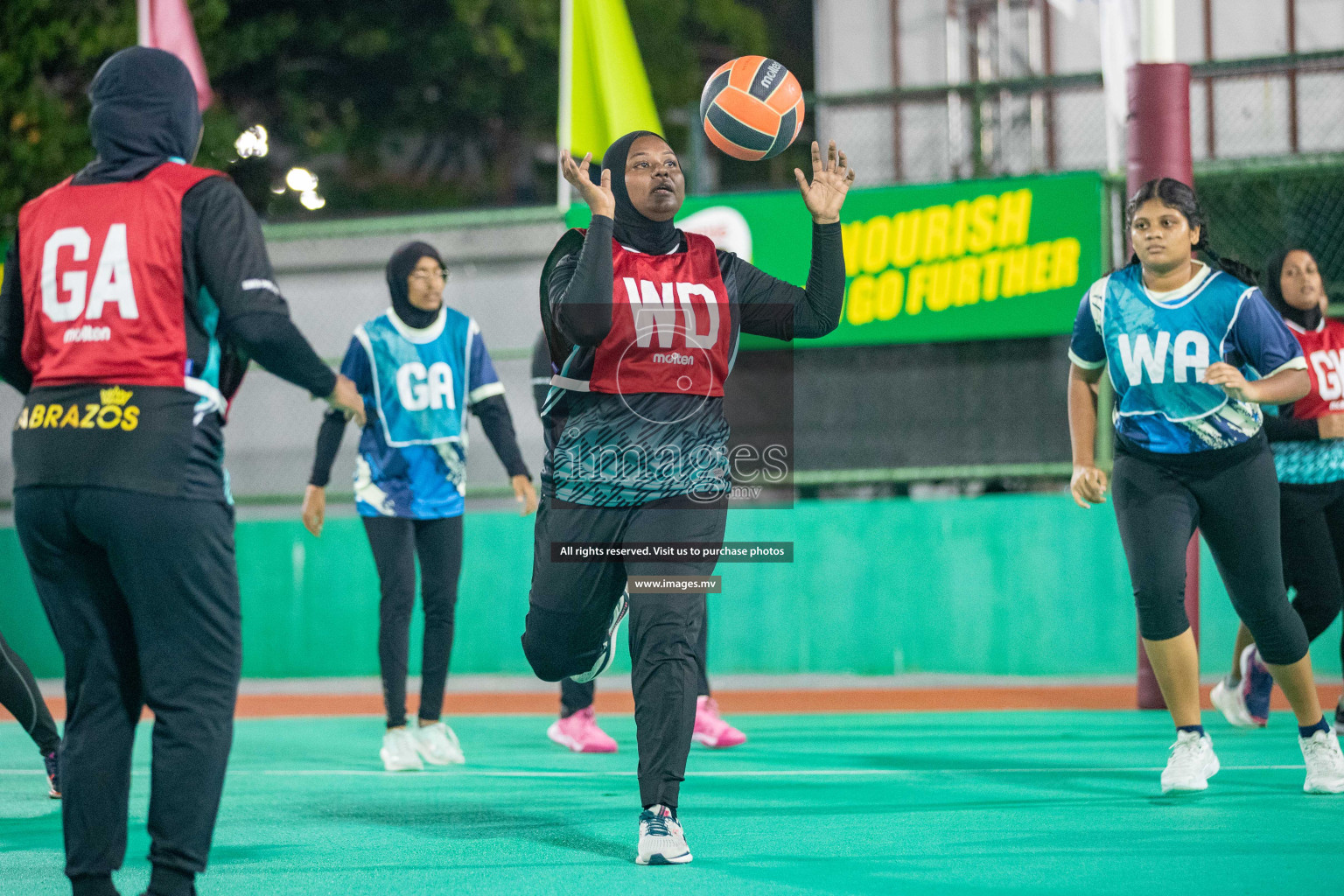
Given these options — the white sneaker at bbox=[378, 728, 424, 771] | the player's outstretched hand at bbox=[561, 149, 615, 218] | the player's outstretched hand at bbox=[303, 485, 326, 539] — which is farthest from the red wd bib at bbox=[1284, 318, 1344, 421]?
the player's outstretched hand at bbox=[303, 485, 326, 539]

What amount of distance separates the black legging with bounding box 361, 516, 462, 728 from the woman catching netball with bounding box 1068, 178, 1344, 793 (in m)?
3.11

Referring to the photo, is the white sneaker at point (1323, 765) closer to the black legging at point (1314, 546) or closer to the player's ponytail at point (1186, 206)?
the black legging at point (1314, 546)

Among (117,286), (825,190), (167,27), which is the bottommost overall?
(117,286)

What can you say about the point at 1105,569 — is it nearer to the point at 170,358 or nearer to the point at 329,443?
the point at 329,443

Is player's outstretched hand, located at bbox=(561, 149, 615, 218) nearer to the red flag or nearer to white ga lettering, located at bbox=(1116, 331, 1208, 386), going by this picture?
white ga lettering, located at bbox=(1116, 331, 1208, 386)

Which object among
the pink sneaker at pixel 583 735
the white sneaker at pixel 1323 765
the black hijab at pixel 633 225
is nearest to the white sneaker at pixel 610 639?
the black hijab at pixel 633 225

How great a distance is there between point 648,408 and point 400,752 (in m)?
2.86

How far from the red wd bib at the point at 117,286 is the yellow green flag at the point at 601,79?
9124mm

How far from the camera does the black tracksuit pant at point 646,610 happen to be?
4.52 meters

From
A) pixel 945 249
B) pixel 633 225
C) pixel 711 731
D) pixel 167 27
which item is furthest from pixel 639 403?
pixel 167 27

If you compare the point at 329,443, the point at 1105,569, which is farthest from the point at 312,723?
the point at 1105,569

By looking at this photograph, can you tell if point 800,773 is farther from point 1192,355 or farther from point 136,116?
point 136,116

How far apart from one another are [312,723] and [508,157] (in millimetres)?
19901

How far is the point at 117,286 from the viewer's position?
3.42 metres
